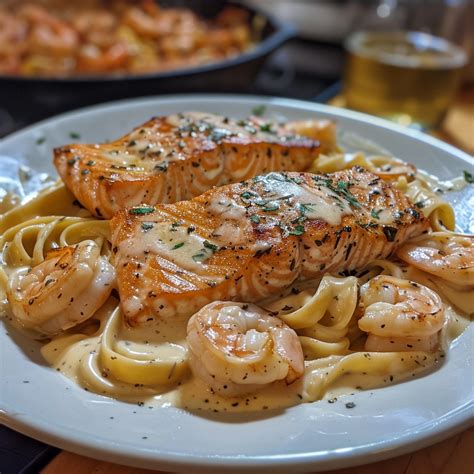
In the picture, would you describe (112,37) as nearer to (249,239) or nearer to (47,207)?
(47,207)

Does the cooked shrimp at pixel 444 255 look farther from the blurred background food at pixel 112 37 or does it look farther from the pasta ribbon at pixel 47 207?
the blurred background food at pixel 112 37

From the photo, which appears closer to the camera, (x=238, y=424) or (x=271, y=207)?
(x=238, y=424)

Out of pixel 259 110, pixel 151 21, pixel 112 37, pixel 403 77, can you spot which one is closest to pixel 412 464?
pixel 259 110

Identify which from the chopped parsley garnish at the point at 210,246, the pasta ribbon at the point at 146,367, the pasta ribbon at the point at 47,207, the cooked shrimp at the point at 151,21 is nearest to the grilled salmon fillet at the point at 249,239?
the chopped parsley garnish at the point at 210,246

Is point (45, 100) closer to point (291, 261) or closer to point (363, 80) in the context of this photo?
→ point (363, 80)

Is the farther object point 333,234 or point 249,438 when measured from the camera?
point 333,234

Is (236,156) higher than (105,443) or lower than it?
higher

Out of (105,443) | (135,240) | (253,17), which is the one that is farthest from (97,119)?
(253,17)
